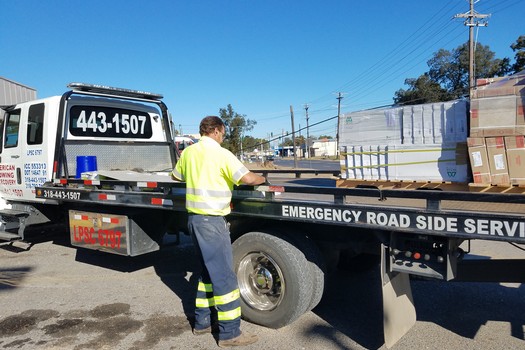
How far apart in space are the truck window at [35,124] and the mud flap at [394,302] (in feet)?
16.2

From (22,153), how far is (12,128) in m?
0.57

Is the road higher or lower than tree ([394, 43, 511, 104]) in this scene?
lower

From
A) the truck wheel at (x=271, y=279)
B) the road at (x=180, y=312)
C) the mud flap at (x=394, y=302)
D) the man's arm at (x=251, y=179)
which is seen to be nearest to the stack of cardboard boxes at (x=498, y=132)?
the road at (x=180, y=312)

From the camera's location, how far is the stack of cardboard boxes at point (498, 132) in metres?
6.82

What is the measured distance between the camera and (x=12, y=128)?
6.39 m

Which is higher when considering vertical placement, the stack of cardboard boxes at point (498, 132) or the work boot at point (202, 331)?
the stack of cardboard boxes at point (498, 132)

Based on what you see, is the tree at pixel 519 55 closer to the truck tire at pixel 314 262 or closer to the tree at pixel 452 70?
the tree at pixel 452 70

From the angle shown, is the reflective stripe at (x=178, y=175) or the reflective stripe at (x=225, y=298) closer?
the reflective stripe at (x=225, y=298)

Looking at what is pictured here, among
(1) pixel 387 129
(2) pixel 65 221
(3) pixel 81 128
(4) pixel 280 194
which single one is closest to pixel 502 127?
(1) pixel 387 129

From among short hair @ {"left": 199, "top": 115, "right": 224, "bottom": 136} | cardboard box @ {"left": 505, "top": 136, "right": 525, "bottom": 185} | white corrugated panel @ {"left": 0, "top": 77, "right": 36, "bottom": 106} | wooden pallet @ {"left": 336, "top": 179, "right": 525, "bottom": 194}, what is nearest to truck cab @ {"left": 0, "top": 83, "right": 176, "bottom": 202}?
short hair @ {"left": 199, "top": 115, "right": 224, "bottom": 136}

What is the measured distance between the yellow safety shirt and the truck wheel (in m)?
0.49

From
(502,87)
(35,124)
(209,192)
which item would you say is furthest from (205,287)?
(502,87)

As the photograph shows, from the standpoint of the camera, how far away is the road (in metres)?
3.53

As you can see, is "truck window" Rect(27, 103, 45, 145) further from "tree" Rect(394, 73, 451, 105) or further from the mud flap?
"tree" Rect(394, 73, 451, 105)
